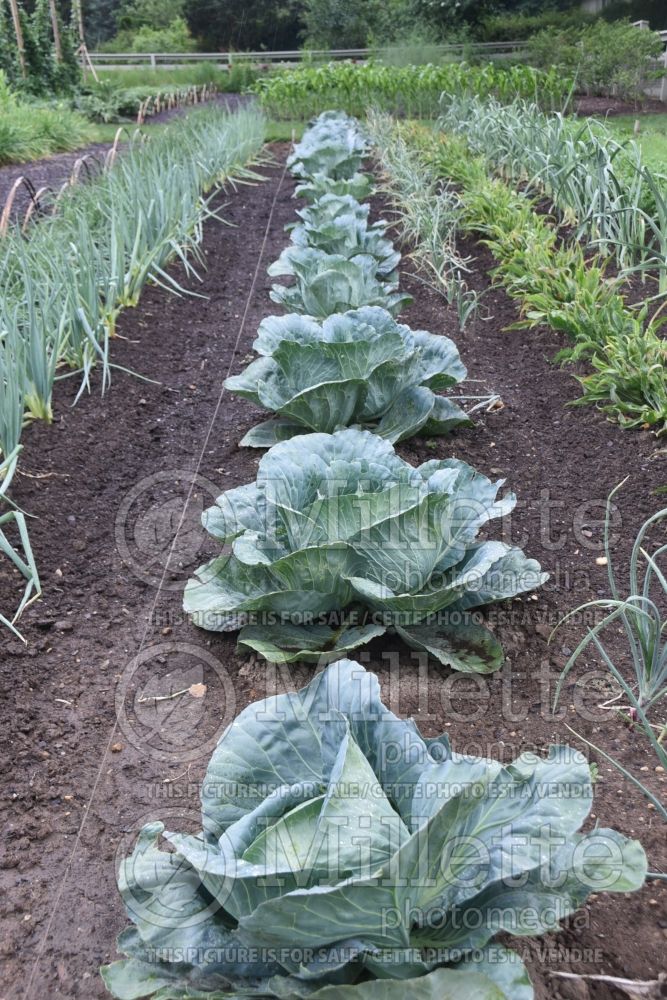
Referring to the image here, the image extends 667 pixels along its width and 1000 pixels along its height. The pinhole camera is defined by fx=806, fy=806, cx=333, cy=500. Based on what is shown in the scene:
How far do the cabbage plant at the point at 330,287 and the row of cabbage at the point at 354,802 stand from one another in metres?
1.29

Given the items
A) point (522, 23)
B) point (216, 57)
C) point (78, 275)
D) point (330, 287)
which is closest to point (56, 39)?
point (216, 57)

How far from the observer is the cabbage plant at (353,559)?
171 cm

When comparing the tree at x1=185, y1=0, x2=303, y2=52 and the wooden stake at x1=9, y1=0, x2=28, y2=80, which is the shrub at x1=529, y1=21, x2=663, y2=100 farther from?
the tree at x1=185, y1=0, x2=303, y2=52

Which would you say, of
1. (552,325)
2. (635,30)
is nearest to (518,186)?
(552,325)

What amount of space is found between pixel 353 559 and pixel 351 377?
837 mm

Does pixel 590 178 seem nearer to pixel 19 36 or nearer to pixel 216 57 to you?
pixel 19 36

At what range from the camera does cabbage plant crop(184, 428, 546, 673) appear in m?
1.71

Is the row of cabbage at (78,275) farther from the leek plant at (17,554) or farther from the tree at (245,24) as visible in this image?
the tree at (245,24)

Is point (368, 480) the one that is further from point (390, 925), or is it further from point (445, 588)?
point (390, 925)

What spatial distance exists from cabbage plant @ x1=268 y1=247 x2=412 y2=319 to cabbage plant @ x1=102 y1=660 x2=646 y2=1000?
2.19 meters

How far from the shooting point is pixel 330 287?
10.3ft

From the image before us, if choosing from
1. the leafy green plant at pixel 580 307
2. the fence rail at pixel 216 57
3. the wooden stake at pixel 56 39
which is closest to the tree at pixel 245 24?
the fence rail at pixel 216 57

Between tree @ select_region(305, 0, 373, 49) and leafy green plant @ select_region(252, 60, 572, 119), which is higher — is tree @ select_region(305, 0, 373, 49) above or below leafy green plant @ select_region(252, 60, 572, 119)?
above

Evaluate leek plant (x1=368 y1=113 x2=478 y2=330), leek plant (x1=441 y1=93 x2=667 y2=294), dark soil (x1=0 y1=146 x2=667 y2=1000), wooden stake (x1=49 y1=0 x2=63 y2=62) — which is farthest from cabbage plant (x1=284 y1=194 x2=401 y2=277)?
wooden stake (x1=49 y1=0 x2=63 y2=62)
